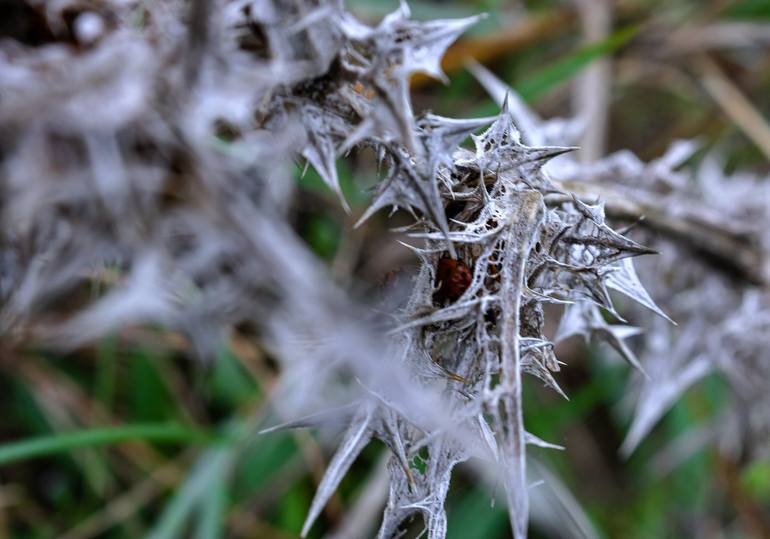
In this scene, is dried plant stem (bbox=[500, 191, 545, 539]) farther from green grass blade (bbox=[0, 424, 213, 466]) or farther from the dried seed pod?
green grass blade (bbox=[0, 424, 213, 466])

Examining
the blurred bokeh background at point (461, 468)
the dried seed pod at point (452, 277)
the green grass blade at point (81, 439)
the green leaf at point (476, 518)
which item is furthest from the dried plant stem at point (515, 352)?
the green leaf at point (476, 518)

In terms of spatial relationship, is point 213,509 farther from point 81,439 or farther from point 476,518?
point 476,518

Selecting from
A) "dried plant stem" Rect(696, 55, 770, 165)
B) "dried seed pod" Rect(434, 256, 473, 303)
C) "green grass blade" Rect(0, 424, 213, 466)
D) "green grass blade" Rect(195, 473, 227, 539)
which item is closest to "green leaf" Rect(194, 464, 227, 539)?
"green grass blade" Rect(195, 473, 227, 539)

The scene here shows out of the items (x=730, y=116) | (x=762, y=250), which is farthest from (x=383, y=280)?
(x=730, y=116)

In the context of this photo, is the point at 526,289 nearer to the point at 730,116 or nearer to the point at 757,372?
the point at 757,372

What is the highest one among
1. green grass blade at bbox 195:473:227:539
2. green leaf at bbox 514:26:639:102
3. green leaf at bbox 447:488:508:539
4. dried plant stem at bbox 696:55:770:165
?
green leaf at bbox 514:26:639:102

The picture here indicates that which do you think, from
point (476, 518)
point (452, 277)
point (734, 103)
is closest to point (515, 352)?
point (452, 277)

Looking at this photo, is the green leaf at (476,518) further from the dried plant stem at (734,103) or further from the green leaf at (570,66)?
the dried plant stem at (734,103)

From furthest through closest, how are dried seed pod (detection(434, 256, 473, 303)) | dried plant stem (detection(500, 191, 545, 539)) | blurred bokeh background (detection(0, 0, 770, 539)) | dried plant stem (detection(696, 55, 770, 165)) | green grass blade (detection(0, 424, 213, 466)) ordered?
dried plant stem (detection(696, 55, 770, 165)), blurred bokeh background (detection(0, 0, 770, 539)), green grass blade (detection(0, 424, 213, 466)), dried seed pod (detection(434, 256, 473, 303)), dried plant stem (detection(500, 191, 545, 539))

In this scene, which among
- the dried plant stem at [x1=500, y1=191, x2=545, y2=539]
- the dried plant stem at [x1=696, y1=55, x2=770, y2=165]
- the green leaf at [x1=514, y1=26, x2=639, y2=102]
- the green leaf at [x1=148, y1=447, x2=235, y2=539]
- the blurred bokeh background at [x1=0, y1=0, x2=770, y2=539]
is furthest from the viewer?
the dried plant stem at [x1=696, y1=55, x2=770, y2=165]
